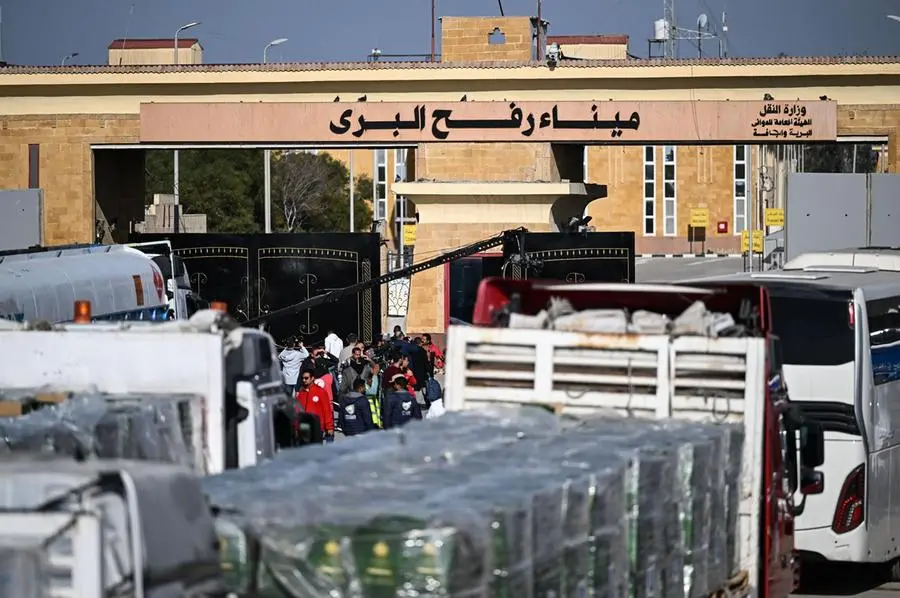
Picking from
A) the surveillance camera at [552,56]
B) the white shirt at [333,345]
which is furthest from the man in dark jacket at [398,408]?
the surveillance camera at [552,56]

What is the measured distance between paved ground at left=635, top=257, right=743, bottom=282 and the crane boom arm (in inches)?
1455

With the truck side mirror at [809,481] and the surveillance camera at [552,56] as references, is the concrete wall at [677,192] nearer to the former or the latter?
the surveillance camera at [552,56]

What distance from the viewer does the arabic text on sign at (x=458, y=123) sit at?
36875 millimetres

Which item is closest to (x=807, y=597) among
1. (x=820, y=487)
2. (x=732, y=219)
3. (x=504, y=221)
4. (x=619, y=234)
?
(x=820, y=487)

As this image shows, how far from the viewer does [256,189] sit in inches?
3228

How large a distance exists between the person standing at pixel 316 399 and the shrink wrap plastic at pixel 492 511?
9.27 m

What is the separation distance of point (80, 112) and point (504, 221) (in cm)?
1095

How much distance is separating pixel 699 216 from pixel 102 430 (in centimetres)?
7577

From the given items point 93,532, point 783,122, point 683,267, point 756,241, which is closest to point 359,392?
point 93,532

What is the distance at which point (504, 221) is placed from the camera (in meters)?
37.4

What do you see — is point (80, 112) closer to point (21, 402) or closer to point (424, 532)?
point (21, 402)

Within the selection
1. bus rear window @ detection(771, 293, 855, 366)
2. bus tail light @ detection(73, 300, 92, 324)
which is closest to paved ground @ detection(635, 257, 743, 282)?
bus rear window @ detection(771, 293, 855, 366)

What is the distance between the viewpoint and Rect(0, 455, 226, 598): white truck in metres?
4.24

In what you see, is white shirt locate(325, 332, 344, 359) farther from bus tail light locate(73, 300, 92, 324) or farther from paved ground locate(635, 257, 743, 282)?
paved ground locate(635, 257, 743, 282)
